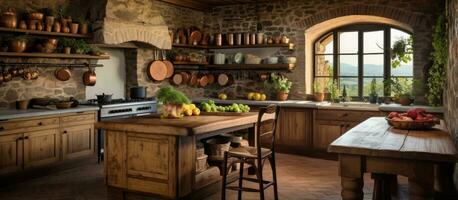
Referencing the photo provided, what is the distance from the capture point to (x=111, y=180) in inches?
183

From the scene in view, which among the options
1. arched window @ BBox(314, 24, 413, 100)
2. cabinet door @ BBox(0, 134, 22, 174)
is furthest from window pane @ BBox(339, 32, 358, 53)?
cabinet door @ BBox(0, 134, 22, 174)

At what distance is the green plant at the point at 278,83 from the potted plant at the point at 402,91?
1.91m

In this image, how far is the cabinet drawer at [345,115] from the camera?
7031 mm

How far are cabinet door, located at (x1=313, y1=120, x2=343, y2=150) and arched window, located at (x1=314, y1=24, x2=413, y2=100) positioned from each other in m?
1.19

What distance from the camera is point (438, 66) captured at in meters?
6.47

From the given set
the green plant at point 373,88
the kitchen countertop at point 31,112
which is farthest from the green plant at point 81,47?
the green plant at point 373,88

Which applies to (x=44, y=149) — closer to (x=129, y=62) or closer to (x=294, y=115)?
(x=129, y=62)

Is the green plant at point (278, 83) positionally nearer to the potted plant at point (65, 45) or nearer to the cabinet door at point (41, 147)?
the potted plant at point (65, 45)

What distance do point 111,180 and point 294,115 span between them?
3.89 m

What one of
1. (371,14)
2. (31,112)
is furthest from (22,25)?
(371,14)

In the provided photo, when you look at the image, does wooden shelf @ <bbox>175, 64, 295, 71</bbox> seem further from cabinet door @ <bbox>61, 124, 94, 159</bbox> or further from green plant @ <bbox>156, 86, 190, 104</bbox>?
green plant @ <bbox>156, 86, 190, 104</bbox>

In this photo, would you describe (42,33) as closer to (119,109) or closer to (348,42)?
(119,109)

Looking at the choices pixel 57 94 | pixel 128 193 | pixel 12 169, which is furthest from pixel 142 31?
pixel 128 193

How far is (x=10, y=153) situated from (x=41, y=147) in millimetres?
462
